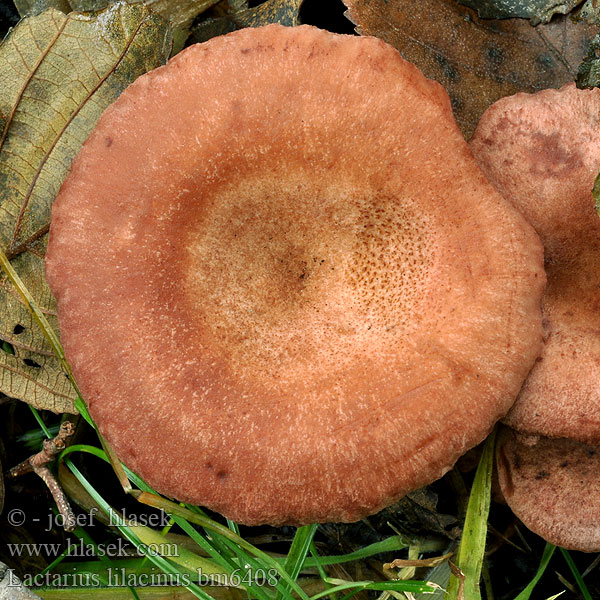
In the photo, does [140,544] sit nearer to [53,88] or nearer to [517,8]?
[53,88]

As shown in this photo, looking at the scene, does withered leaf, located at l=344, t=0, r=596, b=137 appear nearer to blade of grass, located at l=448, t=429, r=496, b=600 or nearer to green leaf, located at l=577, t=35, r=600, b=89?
green leaf, located at l=577, t=35, r=600, b=89

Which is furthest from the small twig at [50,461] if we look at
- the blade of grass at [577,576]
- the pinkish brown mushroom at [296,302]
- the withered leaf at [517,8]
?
the withered leaf at [517,8]

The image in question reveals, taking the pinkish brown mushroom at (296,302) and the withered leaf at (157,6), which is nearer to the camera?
the pinkish brown mushroom at (296,302)

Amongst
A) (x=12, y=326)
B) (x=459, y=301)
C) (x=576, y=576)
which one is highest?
(x=12, y=326)

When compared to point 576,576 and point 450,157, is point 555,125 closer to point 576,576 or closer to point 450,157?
point 450,157

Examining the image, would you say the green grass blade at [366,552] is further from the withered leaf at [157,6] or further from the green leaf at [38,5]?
the green leaf at [38,5]

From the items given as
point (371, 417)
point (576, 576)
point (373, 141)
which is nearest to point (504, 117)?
point (373, 141)
